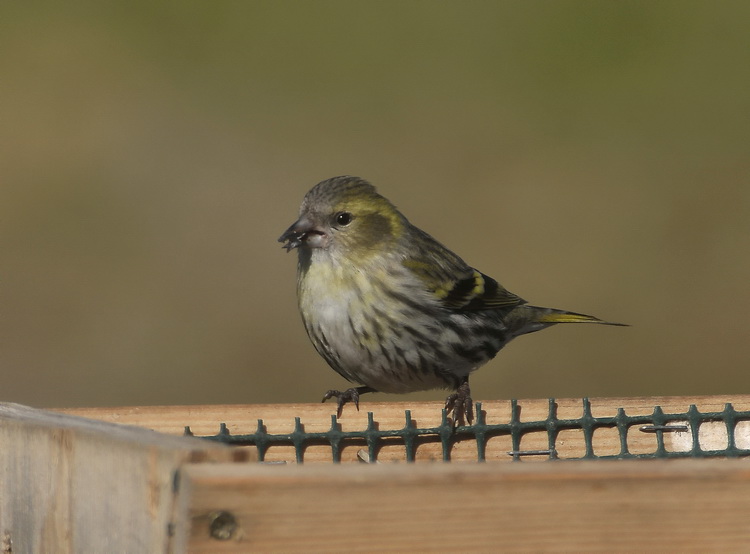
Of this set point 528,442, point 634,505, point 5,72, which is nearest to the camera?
point 634,505

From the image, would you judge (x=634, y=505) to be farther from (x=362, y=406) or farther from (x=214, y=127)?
(x=214, y=127)

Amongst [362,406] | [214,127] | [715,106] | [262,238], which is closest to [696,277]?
[715,106]

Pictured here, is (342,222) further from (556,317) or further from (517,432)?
(517,432)

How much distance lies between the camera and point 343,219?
5.29m

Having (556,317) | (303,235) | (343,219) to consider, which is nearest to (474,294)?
(556,317)

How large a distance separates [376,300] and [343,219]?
1.23ft

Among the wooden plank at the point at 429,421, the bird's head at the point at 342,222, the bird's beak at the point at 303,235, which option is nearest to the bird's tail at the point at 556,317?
the bird's head at the point at 342,222

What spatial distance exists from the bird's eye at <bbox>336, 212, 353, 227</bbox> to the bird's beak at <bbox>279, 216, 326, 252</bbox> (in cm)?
10

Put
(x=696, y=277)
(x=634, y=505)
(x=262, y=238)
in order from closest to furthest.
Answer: (x=634, y=505), (x=696, y=277), (x=262, y=238)

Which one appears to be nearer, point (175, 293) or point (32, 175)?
point (175, 293)

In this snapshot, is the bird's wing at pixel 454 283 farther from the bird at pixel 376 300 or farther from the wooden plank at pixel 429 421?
the wooden plank at pixel 429 421

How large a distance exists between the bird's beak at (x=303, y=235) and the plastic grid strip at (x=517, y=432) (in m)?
1.13

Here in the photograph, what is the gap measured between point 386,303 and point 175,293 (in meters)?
5.07

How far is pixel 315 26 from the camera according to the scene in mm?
12188
